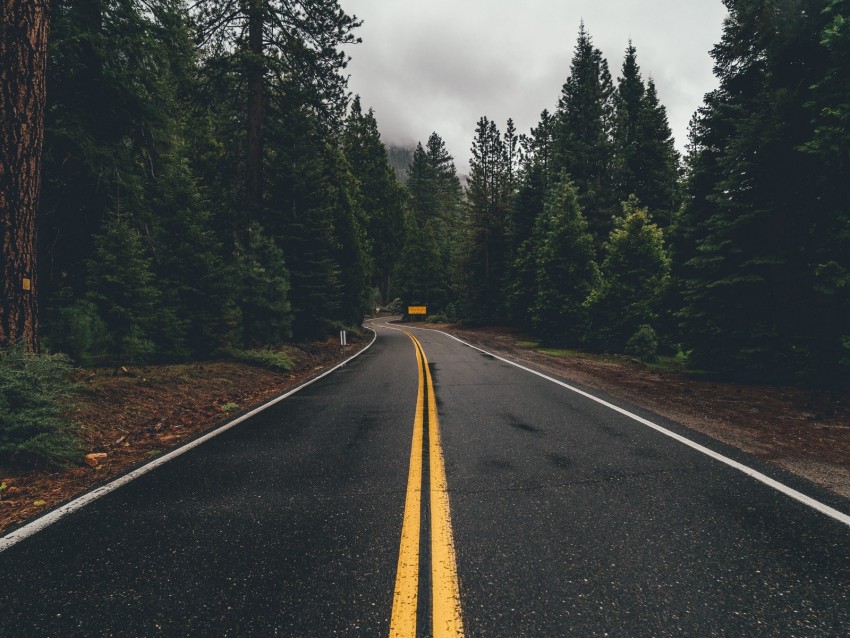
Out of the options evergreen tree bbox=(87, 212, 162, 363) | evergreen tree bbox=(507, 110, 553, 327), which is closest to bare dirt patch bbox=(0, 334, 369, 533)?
evergreen tree bbox=(87, 212, 162, 363)

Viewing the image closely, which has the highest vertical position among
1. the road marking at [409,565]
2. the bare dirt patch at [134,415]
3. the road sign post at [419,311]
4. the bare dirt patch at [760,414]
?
the road sign post at [419,311]

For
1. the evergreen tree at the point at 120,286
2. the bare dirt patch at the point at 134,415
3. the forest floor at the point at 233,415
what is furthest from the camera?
the evergreen tree at the point at 120,286

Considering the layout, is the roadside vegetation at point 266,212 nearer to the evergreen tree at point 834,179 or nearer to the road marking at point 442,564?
the evergreen tree at point 834,179

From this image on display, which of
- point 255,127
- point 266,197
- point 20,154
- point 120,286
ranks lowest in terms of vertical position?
point 120,286

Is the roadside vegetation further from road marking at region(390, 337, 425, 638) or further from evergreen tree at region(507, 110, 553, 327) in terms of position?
evergreen tree at region(507, 110, 553, 327)

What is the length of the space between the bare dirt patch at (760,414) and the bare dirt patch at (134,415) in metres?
7.59

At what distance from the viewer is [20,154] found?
507 centimetres

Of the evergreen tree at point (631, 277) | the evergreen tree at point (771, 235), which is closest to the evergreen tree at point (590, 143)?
the evergreen tree at point (631, 277)

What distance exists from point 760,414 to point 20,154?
11.9 meters

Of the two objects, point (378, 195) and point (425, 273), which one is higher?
point (378, 195)

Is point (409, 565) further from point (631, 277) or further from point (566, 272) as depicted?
point (566, 272)

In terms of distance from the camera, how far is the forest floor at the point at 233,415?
4203mm

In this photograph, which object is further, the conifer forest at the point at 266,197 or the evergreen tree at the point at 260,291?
the evergreen tree at the point at 260,291

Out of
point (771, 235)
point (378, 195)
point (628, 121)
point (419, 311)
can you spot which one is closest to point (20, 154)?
point (771, 235)
